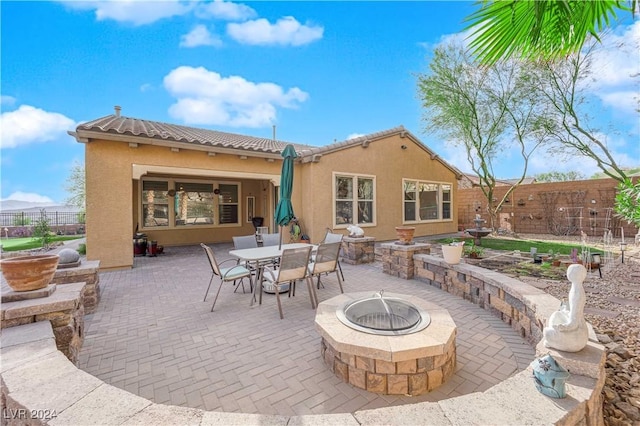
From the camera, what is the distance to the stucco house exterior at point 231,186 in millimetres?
6734

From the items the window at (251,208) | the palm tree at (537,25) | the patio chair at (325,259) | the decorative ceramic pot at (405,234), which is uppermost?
the palm tree at (537,25)

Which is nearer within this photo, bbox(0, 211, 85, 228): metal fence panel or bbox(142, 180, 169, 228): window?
bbox(142, 180, 169, 228): window

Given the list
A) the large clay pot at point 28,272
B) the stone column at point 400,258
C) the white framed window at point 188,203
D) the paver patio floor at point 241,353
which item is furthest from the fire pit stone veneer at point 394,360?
the white framed window at point 188,203

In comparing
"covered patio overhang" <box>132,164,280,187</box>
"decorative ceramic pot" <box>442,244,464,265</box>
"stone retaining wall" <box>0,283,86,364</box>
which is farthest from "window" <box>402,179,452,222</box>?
"stone retaining wall" <box>0,283,86,364</box>

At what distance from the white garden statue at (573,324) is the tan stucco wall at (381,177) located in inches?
299

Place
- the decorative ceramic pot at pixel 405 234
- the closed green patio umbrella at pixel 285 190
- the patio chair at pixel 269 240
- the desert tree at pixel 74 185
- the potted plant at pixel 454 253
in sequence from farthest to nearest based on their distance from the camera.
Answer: the desert tree at pixel 74 185 < the closed green patio umbrella at pixel 285 190 < the patio chair at pixel 269 240 < the decorative ceramic pot at pixel 405 234 < the potted plant at pixel 454 253

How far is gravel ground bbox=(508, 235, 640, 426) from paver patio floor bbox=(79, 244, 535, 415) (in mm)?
637

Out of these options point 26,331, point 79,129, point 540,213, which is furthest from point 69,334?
point 540,213

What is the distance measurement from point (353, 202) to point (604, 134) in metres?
11.6

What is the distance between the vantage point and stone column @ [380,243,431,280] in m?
5.90

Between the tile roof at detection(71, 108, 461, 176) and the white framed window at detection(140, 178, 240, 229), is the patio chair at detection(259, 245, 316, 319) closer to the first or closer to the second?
the tile roof at detection(71, 108, 461, 176)

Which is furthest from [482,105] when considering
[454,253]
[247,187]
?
[247,187]

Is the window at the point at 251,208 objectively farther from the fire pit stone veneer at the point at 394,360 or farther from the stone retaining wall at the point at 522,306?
the fire pit stone veneer at the point at 394,360

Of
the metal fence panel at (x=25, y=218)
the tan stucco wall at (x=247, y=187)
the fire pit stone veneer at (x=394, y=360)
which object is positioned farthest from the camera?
the metal fence panel at (x=25, y=218)
